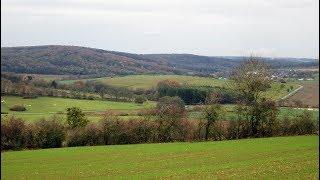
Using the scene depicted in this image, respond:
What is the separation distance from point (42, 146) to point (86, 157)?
1942 cm

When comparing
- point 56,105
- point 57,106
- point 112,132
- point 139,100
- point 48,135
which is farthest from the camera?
point 139,100

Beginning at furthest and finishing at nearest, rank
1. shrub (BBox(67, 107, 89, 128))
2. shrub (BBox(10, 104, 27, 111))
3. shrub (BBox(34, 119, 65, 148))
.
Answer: shrub (BBox(10, 104, 27, 111)) < shrub (BBox(67, 107, 89, 128)) < shrub (BBox(34, 119, 65, 148))

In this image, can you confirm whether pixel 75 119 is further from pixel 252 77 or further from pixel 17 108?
pixel 17 108

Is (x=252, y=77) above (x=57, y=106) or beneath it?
above

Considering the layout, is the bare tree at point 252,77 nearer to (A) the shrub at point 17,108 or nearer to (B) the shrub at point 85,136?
(B) the shrub at point 85,136

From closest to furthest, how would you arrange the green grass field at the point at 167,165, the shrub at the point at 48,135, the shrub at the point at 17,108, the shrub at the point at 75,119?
the green grass field at the point at 167,165 < the shrub at the point at 48,135 < the shrub at the point at 75,119 < the shrub at the point at 17,108

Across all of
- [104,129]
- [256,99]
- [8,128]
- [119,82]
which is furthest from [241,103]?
[119,82]

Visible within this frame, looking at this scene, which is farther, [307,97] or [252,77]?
[307,97]

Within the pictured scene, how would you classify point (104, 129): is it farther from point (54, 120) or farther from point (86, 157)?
point (86, 157)

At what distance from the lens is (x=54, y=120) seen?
6278 centimetres

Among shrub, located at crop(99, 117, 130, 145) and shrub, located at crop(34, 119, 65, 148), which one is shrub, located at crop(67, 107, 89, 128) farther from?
shrub, located at crop(34, 119, 65, 148)

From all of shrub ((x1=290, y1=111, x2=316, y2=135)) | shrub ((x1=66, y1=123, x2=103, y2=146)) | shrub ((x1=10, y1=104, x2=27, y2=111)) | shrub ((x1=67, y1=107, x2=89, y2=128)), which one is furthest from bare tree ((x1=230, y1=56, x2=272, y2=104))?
shrub ((x1=10, y1=104, x2=27, y2=111))

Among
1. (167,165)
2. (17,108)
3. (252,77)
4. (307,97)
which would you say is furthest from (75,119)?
(307,97)

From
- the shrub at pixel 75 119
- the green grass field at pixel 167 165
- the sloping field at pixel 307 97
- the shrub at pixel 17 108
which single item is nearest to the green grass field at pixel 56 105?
the shrub at pixel 17 108
